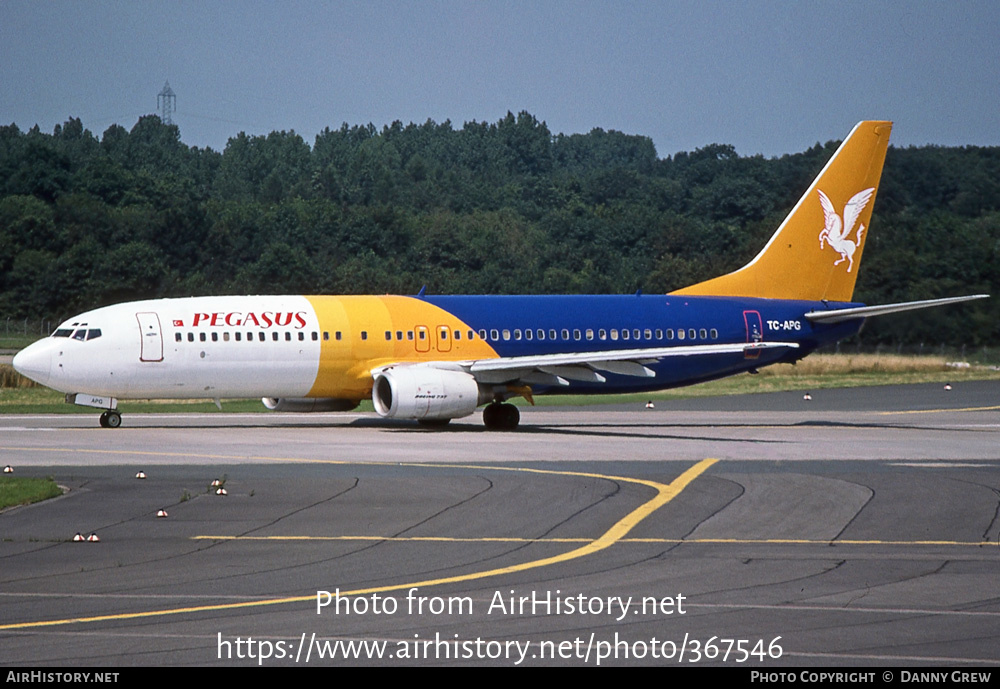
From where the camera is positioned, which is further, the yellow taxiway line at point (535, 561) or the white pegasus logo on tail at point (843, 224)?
the white pegasus logo on tail at point (843, 224)

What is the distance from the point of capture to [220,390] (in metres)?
38.2

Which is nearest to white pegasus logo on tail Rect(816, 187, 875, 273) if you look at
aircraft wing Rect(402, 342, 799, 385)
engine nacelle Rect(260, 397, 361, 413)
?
aircraft wing Rect(402, 342, 799, 385)

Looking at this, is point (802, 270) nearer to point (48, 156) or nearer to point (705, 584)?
point (705, 584)

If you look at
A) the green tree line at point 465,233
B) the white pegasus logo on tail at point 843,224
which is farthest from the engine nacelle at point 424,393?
the green tree line at point 465,233

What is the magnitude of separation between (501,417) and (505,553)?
23.2 m

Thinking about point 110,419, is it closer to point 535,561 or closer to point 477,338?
point 477,338

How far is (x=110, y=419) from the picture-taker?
3881cm

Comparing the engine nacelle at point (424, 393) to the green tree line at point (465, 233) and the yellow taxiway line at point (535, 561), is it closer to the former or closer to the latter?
the yellow taxiway line at point (535, 561)

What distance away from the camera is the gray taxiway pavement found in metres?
12.1

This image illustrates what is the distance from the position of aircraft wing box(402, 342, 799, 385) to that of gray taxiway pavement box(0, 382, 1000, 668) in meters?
4.36

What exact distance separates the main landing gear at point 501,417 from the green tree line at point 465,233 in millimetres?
37609

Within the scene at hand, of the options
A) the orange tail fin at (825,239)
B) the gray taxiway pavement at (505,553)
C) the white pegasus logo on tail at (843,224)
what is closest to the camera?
the gray taxiway pavement at (505,553)

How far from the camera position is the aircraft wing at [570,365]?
38.5 metres

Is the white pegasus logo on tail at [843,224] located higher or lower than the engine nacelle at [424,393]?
higher
